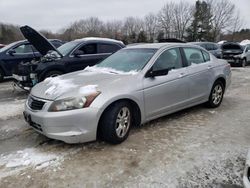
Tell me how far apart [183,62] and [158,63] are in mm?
756

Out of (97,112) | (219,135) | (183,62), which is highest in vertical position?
(183,62)

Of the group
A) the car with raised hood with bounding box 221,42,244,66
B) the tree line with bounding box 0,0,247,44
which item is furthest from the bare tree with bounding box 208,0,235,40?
the car with raised hood with bounding box 221,42,244,66

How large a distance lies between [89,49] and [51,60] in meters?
1.39

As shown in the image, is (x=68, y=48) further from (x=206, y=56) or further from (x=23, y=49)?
(x=206, y=56)

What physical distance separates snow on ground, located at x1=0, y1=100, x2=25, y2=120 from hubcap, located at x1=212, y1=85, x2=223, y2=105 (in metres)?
4.23

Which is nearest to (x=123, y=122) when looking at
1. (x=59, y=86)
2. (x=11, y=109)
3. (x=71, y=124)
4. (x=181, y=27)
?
(x=71, y=124)

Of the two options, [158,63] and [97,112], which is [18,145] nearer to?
[97,112]

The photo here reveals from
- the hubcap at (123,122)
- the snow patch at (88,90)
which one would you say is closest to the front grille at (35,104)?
the snow patch at (88,90)

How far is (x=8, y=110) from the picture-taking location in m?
6.45

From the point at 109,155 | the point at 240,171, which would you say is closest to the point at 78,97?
the point at 109,155

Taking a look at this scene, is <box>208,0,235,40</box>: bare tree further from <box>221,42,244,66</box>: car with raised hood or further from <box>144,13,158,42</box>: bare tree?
<box>221,42,244,66</box>: car with raised hood

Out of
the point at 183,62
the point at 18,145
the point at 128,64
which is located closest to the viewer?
the point at 18,145

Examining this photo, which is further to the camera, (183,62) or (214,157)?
(183,62)

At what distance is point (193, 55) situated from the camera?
5.89 metres
